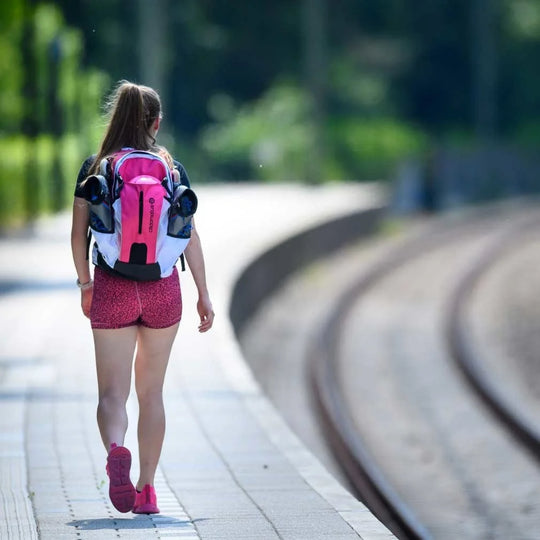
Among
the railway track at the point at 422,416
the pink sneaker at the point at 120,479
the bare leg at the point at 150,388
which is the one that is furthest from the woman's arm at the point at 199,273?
the railway track at the point at 422,416

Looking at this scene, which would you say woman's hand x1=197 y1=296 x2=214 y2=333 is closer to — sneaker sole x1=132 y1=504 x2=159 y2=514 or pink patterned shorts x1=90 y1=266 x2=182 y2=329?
pink patterned shorts x1=90 y1=266 x2=182 y2=329

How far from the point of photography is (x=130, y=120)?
678 cm

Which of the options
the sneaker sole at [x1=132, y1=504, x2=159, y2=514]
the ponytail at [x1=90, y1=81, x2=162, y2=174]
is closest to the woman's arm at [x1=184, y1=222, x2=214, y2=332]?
the ponytail at [x1=90, y1=81, x2=162, y2=174]

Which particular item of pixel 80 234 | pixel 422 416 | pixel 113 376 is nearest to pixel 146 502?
pixel 113 376

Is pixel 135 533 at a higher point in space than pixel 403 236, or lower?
higher

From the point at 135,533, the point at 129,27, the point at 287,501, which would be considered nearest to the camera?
the point at 135,533

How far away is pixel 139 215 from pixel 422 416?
7878mm

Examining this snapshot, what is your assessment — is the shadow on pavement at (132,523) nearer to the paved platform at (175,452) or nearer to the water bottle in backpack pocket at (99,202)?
the paved platform at (175,452)

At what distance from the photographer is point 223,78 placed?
2363 inches

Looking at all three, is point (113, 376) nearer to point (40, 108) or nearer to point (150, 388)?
point (150, 388)

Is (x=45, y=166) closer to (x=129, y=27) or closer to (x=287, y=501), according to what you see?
(x=129, y=27)

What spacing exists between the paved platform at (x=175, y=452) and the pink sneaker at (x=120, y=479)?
12 cm

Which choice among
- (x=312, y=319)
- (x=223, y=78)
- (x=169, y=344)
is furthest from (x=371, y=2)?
(x=169, y=344)

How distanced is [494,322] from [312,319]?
2.26 metres
